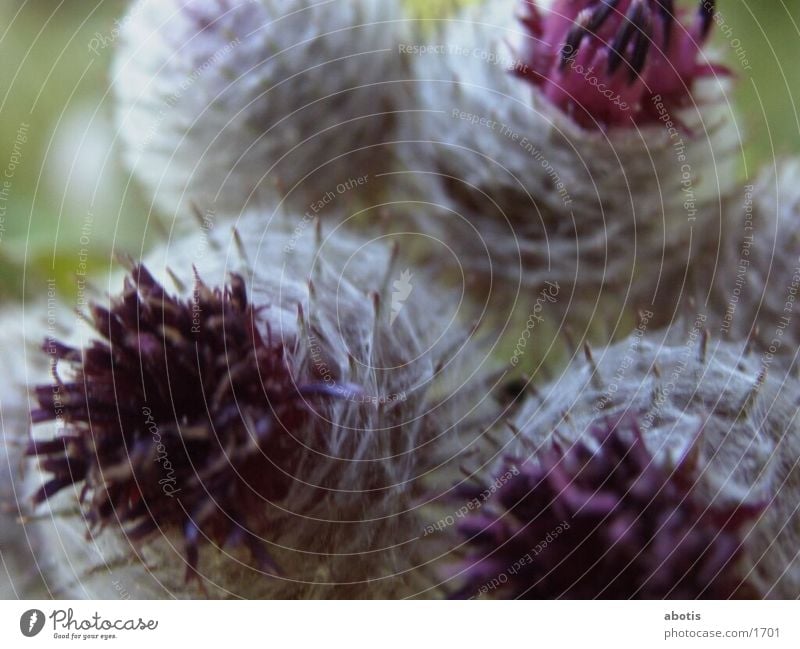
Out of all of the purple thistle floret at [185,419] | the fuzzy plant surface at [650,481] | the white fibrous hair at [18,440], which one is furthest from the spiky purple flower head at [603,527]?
the white fibrous hair at [18,440]

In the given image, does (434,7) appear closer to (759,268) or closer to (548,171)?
(548,171)

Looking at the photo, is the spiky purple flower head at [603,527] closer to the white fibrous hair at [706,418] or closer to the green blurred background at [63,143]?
the white fibrous hair at [706,418]

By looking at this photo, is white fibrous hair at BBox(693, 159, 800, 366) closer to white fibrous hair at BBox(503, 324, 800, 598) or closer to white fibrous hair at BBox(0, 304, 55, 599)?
white fibrous hair at BBox(503, 324, 800, 598)

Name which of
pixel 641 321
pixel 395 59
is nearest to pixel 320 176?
pixel 395 59

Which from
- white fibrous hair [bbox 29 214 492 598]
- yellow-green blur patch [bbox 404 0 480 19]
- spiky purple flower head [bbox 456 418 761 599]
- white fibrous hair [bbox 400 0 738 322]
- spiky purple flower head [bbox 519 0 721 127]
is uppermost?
yellow-green blur patch [bbox 404 0 480 19]

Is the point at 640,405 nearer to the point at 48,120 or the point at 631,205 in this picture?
the point at 631,205

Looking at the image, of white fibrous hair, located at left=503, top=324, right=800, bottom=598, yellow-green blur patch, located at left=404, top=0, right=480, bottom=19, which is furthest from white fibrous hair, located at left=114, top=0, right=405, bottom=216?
white fibrous hair, located at left=503, top=324, right=800, bottom=598

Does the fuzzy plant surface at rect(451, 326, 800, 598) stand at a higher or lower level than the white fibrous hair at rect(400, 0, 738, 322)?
lower
